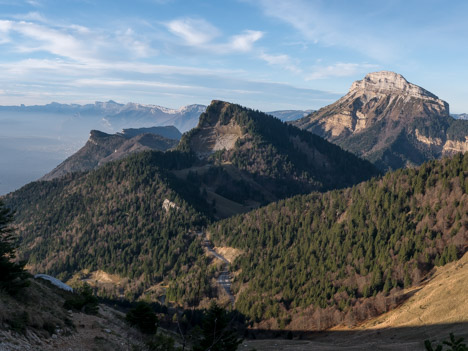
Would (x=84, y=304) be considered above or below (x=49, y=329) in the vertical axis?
below

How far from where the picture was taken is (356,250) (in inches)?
5468

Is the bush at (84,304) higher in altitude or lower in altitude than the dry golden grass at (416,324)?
higher

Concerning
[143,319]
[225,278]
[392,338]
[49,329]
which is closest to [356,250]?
[225,278]

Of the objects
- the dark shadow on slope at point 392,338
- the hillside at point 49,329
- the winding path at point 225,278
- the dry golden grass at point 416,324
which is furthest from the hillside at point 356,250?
the hillside at point 49,329

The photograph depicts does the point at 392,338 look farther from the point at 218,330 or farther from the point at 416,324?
the point at 218,330

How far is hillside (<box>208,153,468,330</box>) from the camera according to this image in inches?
4434

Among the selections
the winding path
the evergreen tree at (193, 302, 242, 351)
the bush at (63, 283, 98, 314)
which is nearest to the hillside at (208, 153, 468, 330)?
the winding path

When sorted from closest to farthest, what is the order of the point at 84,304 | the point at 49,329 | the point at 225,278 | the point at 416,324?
the point at 49,329 < the point at 84,304 < the point at 416,324 < the point at 225,278

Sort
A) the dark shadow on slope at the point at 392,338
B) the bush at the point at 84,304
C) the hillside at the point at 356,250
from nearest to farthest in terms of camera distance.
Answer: the bush at the point at 84,304 < the dark shadow on slope at the point at 392,338 < the hillside at the point at 356,250

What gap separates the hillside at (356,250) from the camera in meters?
113

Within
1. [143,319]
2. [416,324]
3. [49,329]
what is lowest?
[416,324]

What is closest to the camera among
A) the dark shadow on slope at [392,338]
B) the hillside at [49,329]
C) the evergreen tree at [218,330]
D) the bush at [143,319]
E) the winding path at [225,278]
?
the hillside at [49,329]

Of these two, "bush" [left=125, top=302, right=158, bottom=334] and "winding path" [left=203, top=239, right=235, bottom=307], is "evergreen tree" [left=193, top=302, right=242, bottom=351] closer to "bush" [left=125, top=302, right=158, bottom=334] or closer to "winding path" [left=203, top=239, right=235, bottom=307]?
"bush" [left=125, top=302, right=158, bottom=334]

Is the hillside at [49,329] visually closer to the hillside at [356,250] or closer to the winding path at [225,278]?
the hillside at [356,250]
